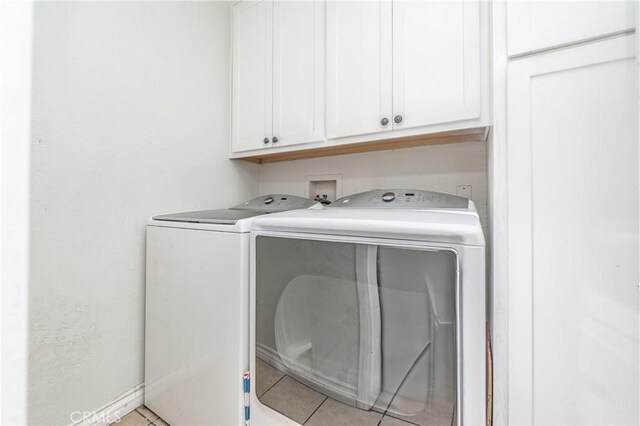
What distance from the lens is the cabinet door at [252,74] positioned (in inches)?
62.1

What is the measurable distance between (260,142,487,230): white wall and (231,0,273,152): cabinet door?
35 centimetres

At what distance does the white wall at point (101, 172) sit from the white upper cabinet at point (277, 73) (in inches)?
9.4

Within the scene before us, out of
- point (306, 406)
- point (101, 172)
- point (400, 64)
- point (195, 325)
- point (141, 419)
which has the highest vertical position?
point (400, 64)

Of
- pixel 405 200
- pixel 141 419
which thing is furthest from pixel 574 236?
pixel 141 419

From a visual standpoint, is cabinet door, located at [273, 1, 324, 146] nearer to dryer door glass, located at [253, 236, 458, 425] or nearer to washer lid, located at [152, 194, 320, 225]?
washer lid, located at [152, 194, 320, 225]

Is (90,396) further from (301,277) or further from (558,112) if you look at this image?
(558,112)

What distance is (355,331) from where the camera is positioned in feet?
2.65

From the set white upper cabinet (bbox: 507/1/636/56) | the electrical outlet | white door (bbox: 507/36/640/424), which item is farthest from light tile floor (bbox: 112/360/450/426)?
white upper cabinet (bbox: 507/1/636/56)

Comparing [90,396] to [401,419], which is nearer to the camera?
[401,419]

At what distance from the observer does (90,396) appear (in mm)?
1123

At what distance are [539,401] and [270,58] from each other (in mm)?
1905

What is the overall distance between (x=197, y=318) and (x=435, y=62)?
4.76 ft

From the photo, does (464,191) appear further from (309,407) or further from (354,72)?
(309,407)

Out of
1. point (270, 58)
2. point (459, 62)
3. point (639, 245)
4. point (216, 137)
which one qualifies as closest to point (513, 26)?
point (459, 62)
